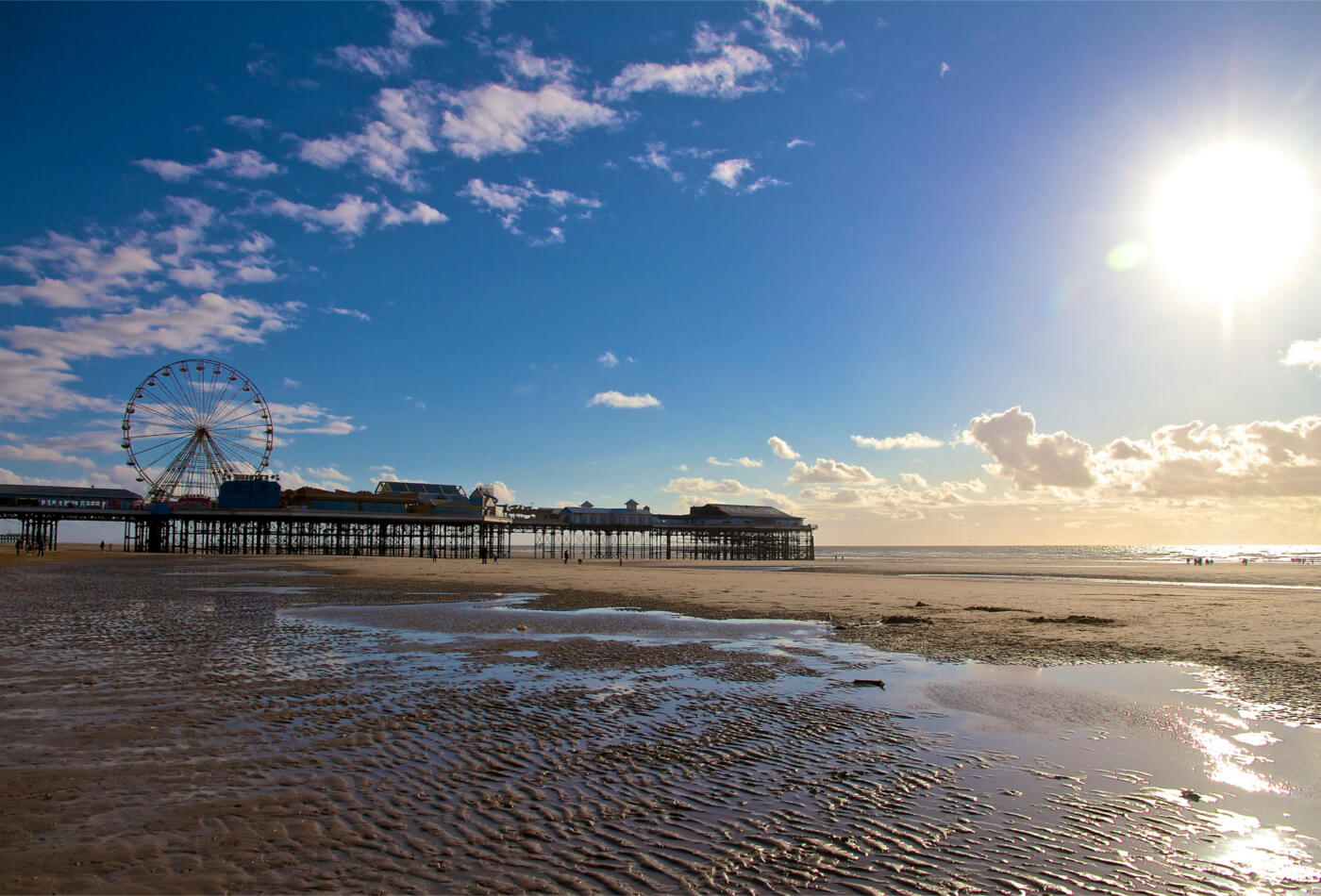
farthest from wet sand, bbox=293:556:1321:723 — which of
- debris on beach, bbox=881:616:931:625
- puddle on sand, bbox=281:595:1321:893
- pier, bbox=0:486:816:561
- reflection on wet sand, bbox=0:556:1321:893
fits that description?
pier, bbox=0:486:816:561

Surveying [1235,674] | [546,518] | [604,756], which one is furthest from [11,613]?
[546,518]

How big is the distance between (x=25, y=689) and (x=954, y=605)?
26.4m

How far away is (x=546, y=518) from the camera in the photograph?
103250mm

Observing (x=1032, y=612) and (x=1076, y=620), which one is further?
(x=1032, y=612)

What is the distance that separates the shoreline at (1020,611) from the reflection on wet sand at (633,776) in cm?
207

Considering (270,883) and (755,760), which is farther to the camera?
(755,760)

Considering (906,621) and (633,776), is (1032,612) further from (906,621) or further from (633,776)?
(633,776)

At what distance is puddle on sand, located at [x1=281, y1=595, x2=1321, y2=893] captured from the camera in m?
5.64

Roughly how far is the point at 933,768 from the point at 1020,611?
63.4ft

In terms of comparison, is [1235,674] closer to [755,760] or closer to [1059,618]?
[1059,618]

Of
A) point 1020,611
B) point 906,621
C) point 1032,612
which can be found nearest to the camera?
point 906,621

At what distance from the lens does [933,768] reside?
805 cm

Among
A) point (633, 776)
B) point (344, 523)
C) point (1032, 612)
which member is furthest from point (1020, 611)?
point (344, 523)

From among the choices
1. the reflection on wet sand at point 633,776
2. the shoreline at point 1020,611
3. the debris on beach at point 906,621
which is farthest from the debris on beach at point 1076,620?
the reflection on wet sand at point 633,776
